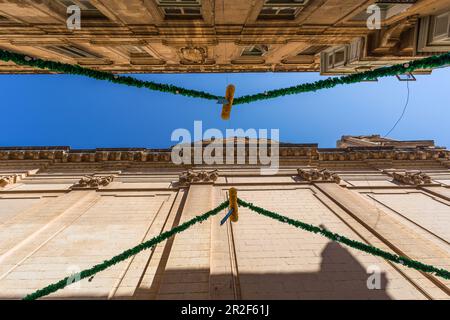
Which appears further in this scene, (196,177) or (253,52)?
(253,52)

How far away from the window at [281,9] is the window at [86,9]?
645 cm

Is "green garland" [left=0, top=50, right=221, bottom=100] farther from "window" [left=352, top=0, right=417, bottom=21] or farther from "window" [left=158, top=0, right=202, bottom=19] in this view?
"window" [left=352, top=0, right=417, bottom=21]

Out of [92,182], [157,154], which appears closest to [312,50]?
[157,154]

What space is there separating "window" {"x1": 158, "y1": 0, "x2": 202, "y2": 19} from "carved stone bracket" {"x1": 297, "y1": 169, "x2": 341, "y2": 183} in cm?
1135

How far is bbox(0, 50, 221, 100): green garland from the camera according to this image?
178 inches

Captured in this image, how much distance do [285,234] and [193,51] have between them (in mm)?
9969

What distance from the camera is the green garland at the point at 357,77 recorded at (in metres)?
4.38

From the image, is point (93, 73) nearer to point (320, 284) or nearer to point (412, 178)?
point (320, 284)

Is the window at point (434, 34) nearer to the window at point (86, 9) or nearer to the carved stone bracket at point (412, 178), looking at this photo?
the carved stone bracket at point (412, 178)

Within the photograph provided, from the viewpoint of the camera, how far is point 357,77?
5.29 metres

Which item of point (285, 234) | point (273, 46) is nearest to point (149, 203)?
point (285, 234)

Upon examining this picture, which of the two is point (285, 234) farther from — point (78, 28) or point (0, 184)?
point (0, 184)

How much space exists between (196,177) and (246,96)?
33.9ft

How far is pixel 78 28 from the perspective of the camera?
10.2 metres
